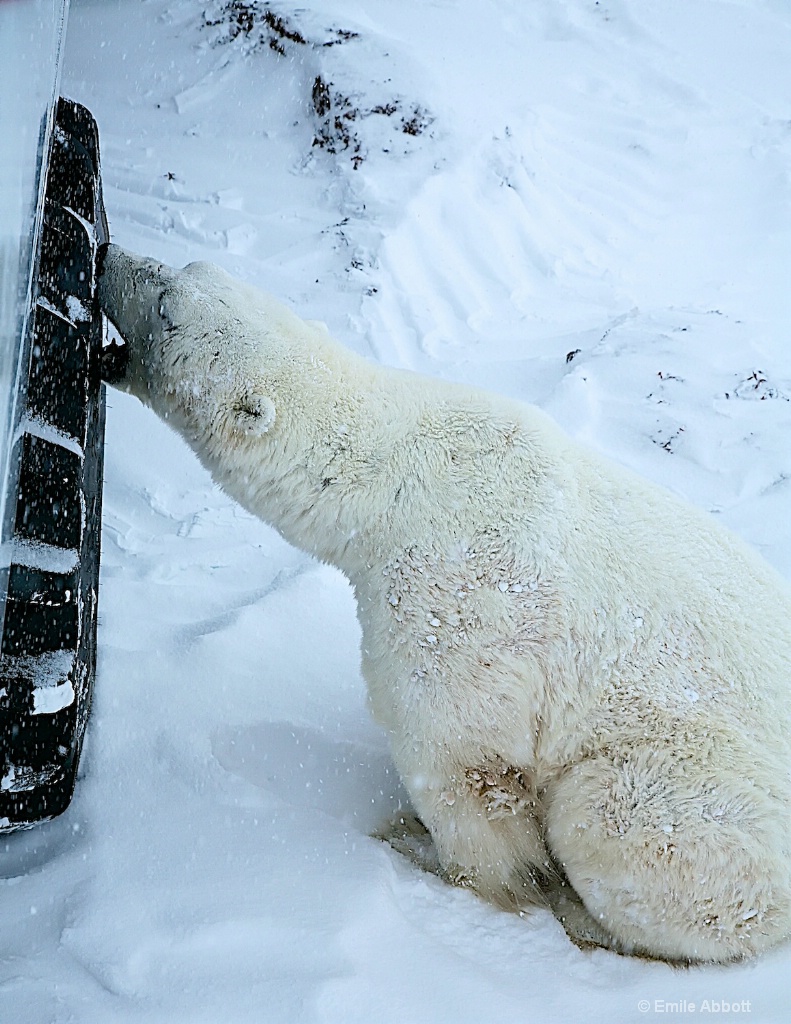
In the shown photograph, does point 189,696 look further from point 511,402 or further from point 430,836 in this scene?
point 511,402

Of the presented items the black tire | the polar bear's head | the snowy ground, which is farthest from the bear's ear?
the snowy ground

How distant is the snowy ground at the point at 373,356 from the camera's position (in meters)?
1.89

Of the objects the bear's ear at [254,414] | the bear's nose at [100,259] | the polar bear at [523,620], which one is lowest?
the polar bear at [523,620]

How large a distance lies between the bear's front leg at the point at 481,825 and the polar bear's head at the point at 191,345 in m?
1.06

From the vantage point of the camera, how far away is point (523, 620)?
225 cm

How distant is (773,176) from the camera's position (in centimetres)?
727

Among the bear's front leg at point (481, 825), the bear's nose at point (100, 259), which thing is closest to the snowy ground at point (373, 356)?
the bear's front leg at point (481, 825)

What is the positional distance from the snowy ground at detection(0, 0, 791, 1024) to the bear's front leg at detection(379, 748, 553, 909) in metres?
0.08

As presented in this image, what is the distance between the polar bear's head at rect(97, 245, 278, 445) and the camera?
8.03 feet

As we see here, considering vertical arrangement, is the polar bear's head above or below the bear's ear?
above

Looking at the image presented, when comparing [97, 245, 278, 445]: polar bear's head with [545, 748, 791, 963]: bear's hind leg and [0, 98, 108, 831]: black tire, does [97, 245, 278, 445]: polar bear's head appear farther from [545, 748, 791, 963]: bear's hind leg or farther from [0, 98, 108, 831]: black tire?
[545, 748, 791, 963]: bear's hind leg

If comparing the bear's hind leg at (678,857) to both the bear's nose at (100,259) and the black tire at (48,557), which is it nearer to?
the black tire at (48,557)

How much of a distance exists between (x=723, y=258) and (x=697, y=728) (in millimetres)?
5257

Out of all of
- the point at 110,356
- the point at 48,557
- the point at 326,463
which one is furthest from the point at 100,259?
the point at 48,557
